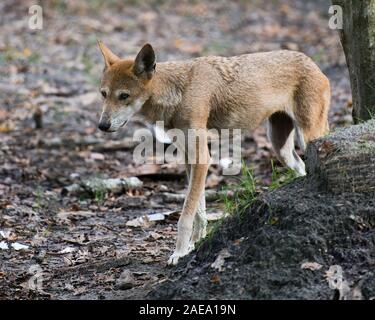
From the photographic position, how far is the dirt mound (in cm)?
493

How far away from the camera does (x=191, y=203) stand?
21.2 feet

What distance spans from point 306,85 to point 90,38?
33.8 feet

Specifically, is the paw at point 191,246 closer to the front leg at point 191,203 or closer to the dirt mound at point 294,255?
the front leg at point 191,203

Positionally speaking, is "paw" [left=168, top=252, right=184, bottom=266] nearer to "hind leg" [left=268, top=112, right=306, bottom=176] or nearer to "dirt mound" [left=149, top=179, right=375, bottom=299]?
"dirt mound" [left=149, top=179, right=375, bottom=299]

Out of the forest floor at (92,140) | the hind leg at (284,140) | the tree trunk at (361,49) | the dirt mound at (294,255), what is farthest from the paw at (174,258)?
the hind leg at (284,140)

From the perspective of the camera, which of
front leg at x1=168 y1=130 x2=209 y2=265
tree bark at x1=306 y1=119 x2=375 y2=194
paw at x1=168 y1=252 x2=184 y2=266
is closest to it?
tree bark at x1=306 y1=119 x2=375 y2=194

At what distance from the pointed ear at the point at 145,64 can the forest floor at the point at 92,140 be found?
1652 mm

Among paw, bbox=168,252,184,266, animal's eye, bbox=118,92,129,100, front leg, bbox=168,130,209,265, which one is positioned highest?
animal's eye, bbox=118,92,129,100

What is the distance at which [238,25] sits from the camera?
19.2 metres

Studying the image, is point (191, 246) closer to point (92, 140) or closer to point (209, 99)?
point (209, 99)

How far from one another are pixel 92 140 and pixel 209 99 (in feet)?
14.6

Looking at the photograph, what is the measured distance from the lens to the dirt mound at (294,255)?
4.93 metres

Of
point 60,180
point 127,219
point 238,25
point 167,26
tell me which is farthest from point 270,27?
point 127,219

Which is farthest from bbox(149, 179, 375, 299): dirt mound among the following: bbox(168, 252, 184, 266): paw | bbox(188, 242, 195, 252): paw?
bbox(188, 242, 195, 252): paw
